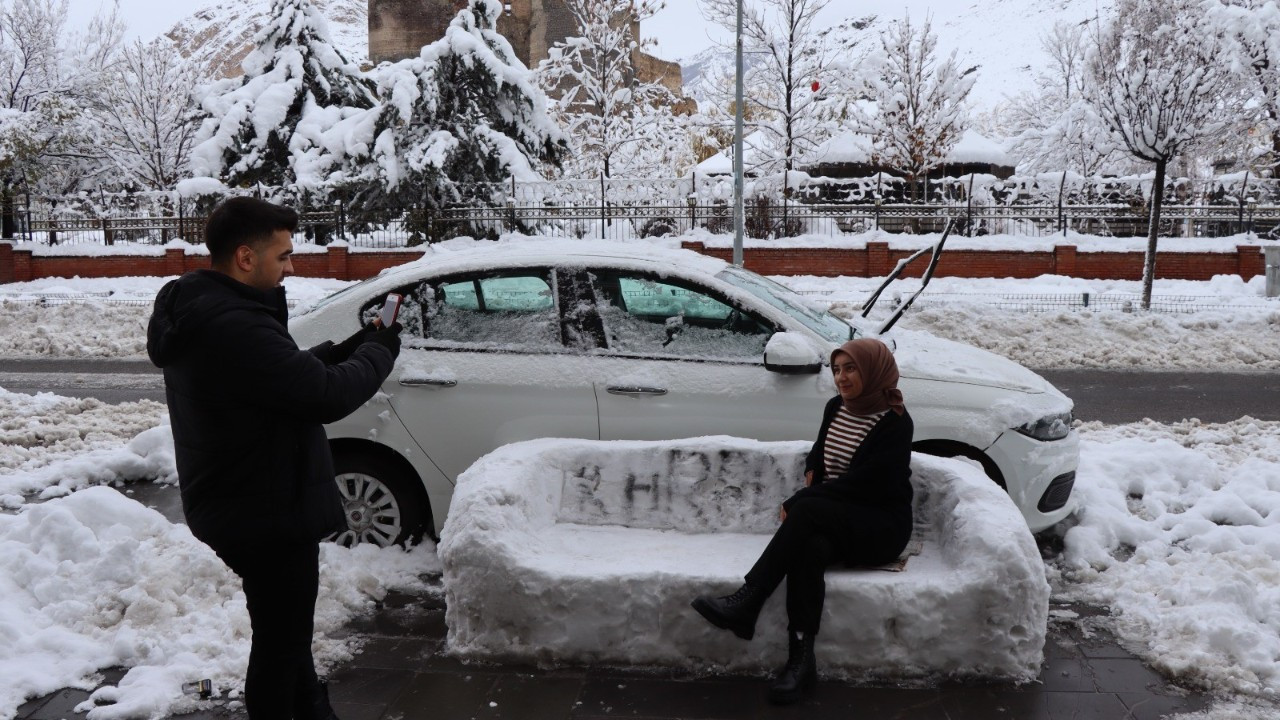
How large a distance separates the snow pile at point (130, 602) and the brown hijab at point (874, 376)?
243cm

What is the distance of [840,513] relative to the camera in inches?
167

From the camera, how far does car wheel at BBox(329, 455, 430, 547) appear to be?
549cm

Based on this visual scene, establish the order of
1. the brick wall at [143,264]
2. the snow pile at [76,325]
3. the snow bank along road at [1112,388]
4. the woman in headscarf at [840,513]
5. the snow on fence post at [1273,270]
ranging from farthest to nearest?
1. the brick wall at [143,264]
2. the snow on fence post at [1273,270]
3. the snow pile at [76,325]
4. the snow bank along road at [1112,388]
5. the woman in headscarf at [840,513]

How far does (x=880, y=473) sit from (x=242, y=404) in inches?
98.9

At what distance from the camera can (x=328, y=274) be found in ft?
81.0

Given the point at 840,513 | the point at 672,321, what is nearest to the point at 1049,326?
the point at 672,321

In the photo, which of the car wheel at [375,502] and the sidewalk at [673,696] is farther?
the car wheel at [375,502]

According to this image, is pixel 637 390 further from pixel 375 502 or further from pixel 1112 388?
pixel 1112 388

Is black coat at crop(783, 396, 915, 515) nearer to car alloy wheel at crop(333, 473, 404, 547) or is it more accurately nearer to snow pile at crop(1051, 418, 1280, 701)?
snow pile at crop(1051, 418, 1280, 701)

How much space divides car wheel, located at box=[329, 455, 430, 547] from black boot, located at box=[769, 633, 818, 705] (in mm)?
2294

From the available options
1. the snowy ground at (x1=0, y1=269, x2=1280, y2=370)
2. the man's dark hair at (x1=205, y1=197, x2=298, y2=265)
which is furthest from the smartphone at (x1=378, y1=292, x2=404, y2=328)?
the snowy ground at (x1=0, y1=269, x2=1280, y2=370)

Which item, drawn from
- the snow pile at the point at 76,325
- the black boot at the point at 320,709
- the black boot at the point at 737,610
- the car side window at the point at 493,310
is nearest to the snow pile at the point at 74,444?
the car side window at the point at 493,310

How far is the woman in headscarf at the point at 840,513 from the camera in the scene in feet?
13.5

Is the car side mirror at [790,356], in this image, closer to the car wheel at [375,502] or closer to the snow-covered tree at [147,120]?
the car wheel at [375,502]
